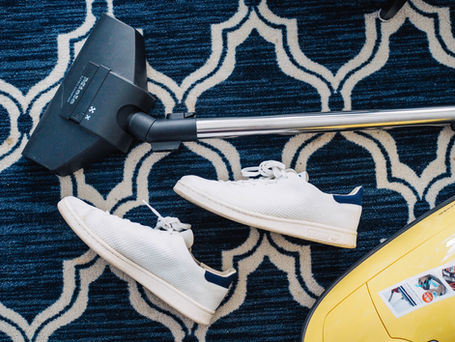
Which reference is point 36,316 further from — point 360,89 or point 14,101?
point 360,89

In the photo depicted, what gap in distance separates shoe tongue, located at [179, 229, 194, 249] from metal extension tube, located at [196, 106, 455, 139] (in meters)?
0.21

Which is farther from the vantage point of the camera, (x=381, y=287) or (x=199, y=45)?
(x=199, y=45)

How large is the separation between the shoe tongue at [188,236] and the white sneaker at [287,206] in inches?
3.2

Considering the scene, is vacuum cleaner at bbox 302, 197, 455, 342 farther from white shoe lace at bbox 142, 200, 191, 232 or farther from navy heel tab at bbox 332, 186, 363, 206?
white shoe lace at bbox 142, 200, 191, 232

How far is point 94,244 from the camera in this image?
0.84 meters

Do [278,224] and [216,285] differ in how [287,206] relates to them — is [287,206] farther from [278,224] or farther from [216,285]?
[216,285]

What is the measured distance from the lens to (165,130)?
833 mm

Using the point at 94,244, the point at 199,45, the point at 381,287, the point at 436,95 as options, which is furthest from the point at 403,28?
the point at 94,244

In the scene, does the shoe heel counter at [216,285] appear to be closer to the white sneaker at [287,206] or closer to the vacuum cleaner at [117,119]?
the white sneaker at [287,206]

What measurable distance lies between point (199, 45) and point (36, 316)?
0.71 metres

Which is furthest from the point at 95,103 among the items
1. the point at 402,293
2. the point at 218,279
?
the point at 402,293

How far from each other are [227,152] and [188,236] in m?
0.21

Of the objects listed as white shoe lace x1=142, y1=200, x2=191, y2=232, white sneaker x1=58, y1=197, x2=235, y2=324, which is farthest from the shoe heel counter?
white shoe lace x1=142, y1=200, x2=191, y2=232

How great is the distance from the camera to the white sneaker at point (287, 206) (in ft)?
2.77
